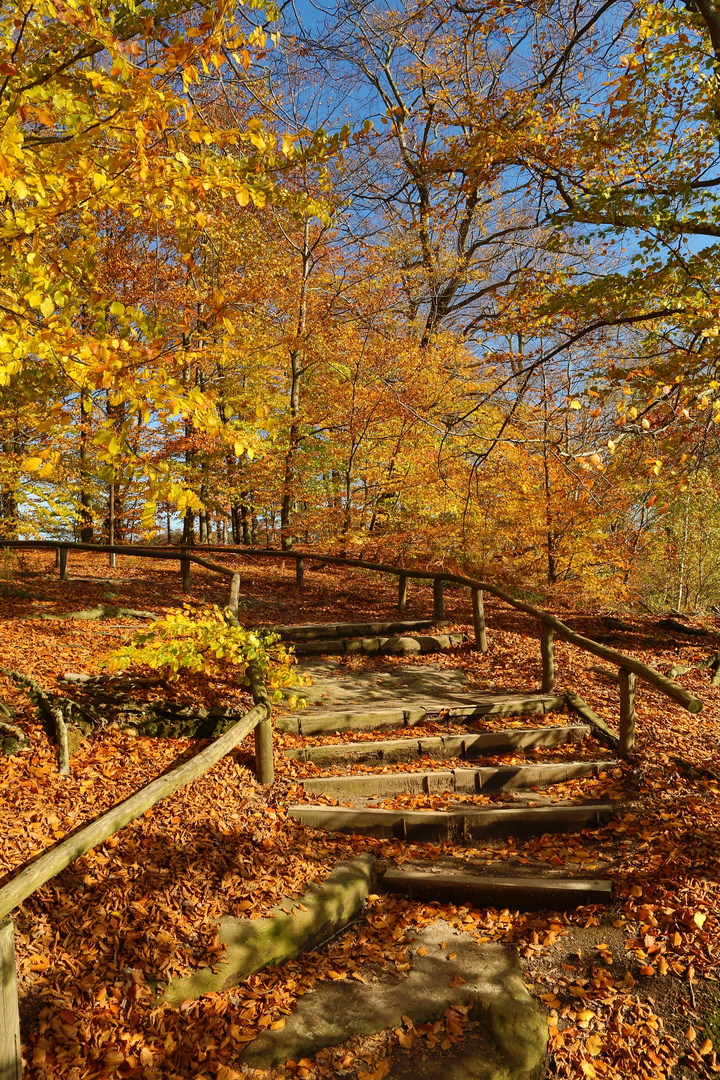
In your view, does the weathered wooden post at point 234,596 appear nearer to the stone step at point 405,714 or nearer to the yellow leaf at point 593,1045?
the stone step at point 405,714

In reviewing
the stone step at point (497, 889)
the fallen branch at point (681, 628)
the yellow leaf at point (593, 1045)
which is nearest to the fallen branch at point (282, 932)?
the stone step at point (497, 889)

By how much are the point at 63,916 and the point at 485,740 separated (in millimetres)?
3634

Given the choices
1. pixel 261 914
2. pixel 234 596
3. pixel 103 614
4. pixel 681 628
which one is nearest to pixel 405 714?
pixel 261 914

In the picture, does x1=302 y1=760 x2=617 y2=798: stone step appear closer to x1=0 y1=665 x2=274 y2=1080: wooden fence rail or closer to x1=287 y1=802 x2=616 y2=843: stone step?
x1=287 y1=802 x2=616 y2=843: stone step

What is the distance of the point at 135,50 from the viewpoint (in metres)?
3.29

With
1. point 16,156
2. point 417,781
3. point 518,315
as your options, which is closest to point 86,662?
point 417,781

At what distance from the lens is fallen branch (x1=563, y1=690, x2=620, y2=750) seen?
5.48m

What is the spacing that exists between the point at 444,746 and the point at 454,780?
44cm

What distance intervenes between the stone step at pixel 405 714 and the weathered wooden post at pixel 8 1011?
343 centimetres

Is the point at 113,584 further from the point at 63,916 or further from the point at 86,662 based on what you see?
the point at 63,916

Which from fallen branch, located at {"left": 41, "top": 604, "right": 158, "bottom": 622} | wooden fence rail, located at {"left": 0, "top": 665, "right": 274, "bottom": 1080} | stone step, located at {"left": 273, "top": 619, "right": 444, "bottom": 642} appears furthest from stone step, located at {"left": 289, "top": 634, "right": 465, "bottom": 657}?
wooden fence rail, located at {"left": 0, "top": 665, "right": 274, "bottom": 1080}

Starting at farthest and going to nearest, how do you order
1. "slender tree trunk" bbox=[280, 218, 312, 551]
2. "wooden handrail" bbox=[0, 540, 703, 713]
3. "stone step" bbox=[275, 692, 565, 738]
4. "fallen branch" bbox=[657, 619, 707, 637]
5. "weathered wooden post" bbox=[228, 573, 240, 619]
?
"slender tree trunk" bbox=[280, 218, 312, 551] → "fallen branch" bbox=[657, 619, 707, 637] → "weathered wooden post" bbox=[228, 573, 240, 619] → "stone step" bbox=[275, 692, 565, 738] → "wooden handrail" bbox=[0, 540, 703, 713]

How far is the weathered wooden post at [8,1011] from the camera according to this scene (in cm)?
205

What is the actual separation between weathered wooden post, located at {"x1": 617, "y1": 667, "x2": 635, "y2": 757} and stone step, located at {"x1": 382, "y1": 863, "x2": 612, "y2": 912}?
179 centimetres
